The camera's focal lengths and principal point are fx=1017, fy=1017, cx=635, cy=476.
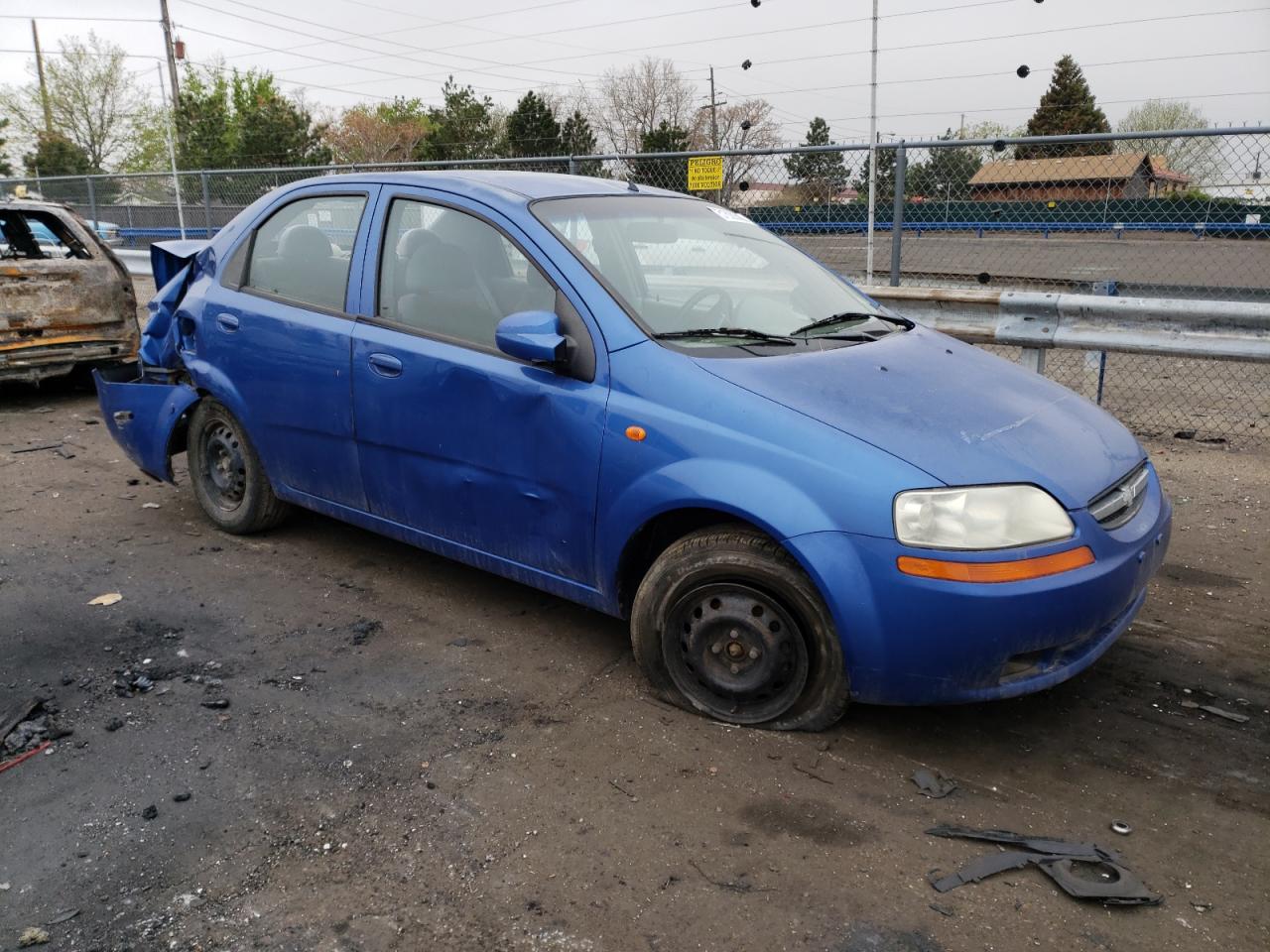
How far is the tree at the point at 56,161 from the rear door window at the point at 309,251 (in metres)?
39.6

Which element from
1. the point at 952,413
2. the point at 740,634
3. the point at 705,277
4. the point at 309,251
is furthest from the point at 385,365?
the point at 952,413

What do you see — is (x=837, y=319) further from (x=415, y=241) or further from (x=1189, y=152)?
(x=1189, y=152)

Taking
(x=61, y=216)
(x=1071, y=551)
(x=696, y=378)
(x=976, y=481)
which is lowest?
(x=1071, y=551)

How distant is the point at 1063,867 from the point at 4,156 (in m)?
58.2

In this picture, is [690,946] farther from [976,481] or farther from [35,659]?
[35,659]

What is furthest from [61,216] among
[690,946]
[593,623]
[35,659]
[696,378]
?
[690,946]

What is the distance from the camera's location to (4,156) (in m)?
48.8

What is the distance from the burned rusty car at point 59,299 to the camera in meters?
8.00

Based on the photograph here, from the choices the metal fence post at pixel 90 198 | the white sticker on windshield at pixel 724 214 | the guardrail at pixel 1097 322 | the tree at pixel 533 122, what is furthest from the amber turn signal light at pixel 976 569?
the tree at pixel 533 122

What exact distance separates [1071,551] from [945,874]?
102cm

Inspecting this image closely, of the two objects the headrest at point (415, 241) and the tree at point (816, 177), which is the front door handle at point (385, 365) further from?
the tree at point (816, 177)

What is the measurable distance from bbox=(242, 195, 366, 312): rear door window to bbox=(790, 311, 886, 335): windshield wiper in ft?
6.29

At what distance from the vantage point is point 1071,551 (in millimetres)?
3002

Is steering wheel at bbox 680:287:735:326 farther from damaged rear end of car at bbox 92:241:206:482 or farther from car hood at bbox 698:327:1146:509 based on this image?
damaged rear end of car at bbox 92:241:206:482
